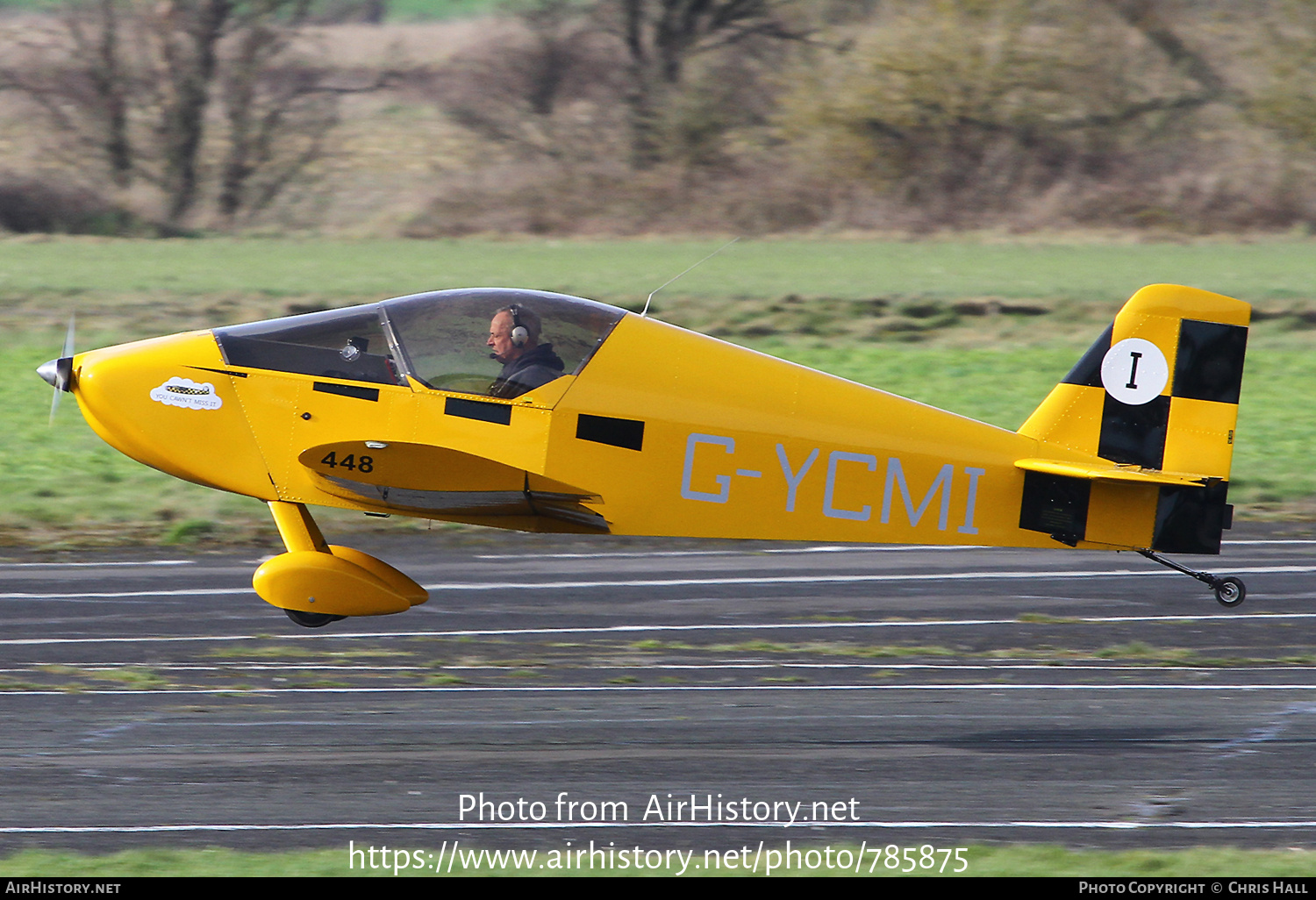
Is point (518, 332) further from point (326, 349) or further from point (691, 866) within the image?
point (691, 866)

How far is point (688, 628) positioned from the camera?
1231cm

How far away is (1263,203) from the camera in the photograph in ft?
119

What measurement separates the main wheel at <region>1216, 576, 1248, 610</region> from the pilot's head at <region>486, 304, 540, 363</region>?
4.94 metres

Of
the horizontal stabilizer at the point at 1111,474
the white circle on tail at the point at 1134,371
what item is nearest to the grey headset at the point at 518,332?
the horizontal stabilizer at the point at 1111,474

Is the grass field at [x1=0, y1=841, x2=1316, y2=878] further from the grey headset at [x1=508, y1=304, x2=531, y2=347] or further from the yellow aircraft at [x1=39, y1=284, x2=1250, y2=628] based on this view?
the grey headset at [x1=508, y1=304, x2=531, y2=347]

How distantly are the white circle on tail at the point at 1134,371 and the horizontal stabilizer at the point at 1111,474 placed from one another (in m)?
0.53

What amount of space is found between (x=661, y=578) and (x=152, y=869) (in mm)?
6938

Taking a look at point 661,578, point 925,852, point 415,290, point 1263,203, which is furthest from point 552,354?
point 1263,203

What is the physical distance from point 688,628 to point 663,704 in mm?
1954

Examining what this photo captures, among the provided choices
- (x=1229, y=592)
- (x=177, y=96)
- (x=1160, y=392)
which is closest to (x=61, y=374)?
(x=1160, y=392)

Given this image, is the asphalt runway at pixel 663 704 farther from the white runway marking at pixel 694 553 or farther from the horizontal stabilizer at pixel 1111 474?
the horizontal stabilizer at pixel 1111 474

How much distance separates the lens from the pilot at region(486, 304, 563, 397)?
952cm

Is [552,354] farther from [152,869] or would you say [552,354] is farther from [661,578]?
[661,578]

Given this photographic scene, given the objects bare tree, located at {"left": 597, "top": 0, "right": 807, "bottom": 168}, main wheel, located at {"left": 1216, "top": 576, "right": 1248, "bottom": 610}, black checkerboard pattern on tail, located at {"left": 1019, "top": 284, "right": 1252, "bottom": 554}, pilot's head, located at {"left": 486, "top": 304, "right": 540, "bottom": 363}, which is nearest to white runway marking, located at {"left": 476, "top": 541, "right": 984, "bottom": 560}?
main wheel, located at {"left": 1216, "top": 576, "right": 1248, "bottom": 610}
